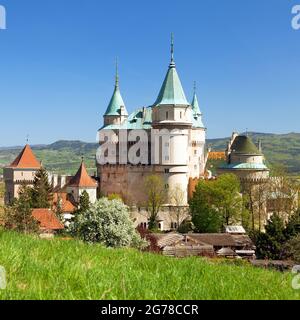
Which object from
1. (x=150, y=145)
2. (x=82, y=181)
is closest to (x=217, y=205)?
(x=150, y=145)

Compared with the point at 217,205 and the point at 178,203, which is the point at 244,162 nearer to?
the point at 178,203

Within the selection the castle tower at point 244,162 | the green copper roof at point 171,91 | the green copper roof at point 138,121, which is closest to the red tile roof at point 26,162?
the green copper roof at point 138,121

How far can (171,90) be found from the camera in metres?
67.2

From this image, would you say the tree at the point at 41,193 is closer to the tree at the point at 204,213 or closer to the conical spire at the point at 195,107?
the tree at the point at 204,213

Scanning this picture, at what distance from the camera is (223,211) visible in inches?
2218

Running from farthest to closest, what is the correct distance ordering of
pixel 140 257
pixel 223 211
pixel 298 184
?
pixel 298 184 → pixel 223 211 → pixel 140 257

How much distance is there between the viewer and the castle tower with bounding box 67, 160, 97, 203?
218ft

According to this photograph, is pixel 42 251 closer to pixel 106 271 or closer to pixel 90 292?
pixel 106 271

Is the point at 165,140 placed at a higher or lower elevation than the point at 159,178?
higher

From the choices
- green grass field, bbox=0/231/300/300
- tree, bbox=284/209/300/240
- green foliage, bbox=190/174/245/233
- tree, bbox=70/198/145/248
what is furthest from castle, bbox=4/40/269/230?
green grass field, bbox=0/231/300/300

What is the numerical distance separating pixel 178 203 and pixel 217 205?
27.2ft
